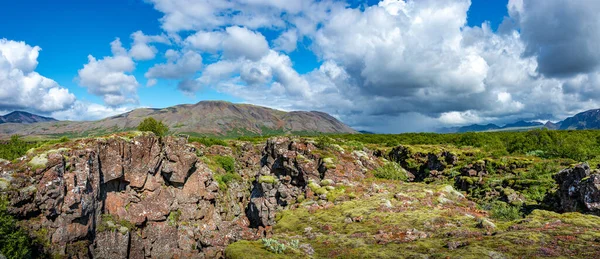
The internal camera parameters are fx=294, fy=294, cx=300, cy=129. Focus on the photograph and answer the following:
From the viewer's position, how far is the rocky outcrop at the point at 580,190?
79.0 feet

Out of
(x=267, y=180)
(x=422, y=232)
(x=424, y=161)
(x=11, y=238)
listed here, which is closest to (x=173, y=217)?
(x=267, y=180)

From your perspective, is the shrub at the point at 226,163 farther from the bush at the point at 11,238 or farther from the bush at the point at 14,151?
the bush at the point at 11,238

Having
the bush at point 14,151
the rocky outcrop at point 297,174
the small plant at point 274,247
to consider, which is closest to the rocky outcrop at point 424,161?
the rocky outcrop at point 297,174

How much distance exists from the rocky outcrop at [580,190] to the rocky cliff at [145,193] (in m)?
21.1

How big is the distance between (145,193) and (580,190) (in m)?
54.7

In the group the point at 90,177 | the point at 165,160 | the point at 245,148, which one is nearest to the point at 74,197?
the point at 90,177

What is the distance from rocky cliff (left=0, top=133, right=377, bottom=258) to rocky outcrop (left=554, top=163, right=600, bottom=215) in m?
21.1

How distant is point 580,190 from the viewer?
2552 cm

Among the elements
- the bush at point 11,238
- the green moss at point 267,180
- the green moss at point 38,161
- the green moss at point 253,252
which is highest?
the green moss at point 38,161

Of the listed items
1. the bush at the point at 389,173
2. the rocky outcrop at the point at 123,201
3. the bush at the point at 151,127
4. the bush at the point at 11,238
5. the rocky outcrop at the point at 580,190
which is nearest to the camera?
the rocky outcrop at the point at 580,190

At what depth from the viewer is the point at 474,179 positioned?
41.1 m

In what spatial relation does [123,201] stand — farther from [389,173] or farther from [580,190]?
[580,190]

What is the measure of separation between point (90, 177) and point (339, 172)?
34.0 meters

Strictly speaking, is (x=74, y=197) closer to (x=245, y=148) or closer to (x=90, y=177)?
(x=90, y=177)
